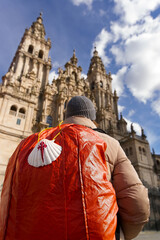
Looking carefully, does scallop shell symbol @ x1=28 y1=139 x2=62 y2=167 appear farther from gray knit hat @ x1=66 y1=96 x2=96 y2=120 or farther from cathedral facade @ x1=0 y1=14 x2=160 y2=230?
cathedral facade @ x1=0 y1=14 x2=160 y2=230

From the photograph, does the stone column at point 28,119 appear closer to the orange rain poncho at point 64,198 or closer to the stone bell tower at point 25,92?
the stone bell tower at point 25,92

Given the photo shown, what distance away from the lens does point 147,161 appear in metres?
23.4

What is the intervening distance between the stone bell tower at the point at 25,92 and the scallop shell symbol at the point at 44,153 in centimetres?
1403

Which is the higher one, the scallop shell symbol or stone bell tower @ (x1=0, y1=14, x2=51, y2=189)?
stone bell tower @ (x1=0, y1=14, x2=51, y2=189)

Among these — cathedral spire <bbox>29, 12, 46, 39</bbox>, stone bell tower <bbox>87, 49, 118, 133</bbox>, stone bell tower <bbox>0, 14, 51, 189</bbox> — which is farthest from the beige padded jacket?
cathedral spire <bbox>29, 12, 46, 39</bbox>

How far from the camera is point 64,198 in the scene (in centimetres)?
121

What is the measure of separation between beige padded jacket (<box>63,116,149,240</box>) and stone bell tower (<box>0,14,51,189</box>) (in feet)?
46.1

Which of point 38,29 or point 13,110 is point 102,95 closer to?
point 38,29

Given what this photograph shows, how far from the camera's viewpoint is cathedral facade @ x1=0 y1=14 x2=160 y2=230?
16575 millimetres

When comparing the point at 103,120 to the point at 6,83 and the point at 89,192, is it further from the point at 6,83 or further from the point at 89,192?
the point at 89,192

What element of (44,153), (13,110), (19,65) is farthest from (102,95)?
(44,153)

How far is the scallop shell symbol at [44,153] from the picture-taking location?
138cm

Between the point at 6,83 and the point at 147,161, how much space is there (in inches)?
867

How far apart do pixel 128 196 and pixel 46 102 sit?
857 inches
